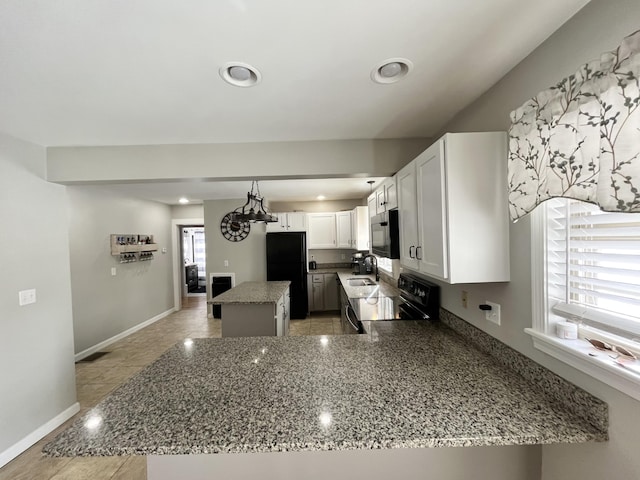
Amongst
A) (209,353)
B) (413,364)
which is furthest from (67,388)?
(413,364)

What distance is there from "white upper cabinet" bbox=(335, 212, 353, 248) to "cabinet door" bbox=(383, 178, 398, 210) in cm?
275

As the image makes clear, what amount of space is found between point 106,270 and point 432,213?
4902 mm

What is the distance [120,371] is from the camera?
3221 millimetres

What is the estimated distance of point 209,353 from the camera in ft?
4.86

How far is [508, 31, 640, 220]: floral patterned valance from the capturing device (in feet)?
2.24

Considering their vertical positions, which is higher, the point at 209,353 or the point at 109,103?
the point at 109,103

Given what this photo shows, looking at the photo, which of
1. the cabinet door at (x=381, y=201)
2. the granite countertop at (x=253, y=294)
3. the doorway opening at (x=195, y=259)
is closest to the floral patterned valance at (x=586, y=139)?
the cabinet door at (x=381, y=201)

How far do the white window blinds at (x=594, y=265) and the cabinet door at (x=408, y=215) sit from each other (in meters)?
0.69

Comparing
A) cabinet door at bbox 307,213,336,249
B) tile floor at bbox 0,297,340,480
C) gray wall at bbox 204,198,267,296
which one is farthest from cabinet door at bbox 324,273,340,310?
gray wall at bbox 204,198,267,296

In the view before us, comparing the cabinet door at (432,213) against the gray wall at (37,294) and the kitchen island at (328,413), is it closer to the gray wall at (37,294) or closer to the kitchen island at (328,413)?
the kitchen island at (328,413)

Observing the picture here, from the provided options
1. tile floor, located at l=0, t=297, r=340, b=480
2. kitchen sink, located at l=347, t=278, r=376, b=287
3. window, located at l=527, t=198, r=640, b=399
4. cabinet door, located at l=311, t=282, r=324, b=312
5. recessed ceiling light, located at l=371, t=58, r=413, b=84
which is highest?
recessed ceiling light, located at l=371, t=58, r=413, b=84

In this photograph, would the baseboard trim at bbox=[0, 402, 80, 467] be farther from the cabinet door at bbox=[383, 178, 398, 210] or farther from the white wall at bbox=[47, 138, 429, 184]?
the cabinet door at bbox=[383, 178, 398, 210]

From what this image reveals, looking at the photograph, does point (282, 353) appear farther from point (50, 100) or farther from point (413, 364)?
point (50, 100)

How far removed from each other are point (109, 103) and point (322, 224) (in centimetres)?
408
